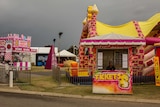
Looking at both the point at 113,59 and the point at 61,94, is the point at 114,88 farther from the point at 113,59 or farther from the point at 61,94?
the point at 113,59

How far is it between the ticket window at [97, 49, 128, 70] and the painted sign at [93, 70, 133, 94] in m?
4.10

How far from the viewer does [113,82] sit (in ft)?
48.7

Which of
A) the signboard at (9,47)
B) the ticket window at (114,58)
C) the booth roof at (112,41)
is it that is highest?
the signboard at (9,47)

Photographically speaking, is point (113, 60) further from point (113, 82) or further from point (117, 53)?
point (113, 82)

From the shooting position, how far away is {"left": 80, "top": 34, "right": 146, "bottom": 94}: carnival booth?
48.6 ft

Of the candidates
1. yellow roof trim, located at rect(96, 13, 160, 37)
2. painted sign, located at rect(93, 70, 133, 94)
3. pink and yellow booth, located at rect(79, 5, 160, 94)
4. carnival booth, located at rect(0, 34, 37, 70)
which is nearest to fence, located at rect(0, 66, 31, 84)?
pink and yellow booth, located at rect(79, 5, 160, 94)

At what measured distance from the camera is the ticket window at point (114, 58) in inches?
746

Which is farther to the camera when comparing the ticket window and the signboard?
the signboard

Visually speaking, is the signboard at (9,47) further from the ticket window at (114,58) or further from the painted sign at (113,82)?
the painted sign at (113,82)

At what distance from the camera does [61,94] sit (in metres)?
15.0

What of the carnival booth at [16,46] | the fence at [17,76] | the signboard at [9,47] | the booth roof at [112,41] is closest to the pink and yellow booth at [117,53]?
the booth roof at [112,41]

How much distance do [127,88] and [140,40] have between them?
14.6ft

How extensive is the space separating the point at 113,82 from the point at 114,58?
4.55 meters

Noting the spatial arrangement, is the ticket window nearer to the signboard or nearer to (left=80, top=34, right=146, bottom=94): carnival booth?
(left=80, top=34, right=146, bottom=94): carnival booth
